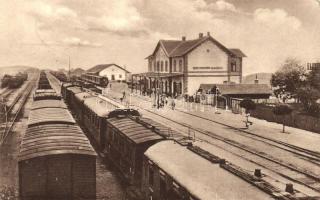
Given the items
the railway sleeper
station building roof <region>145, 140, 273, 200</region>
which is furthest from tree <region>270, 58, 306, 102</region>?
the railway sleeper

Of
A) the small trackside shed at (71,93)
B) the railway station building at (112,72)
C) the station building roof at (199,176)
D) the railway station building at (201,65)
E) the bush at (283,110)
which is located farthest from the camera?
the railway station building at (112,72)

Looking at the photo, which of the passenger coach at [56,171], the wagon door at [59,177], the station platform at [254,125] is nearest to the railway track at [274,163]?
the station platform at [254,125]

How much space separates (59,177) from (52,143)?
1.24 m

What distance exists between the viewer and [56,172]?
423 inches

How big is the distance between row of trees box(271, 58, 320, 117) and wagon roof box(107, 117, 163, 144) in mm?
18451

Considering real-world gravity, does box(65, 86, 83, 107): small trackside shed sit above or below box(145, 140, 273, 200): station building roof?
above

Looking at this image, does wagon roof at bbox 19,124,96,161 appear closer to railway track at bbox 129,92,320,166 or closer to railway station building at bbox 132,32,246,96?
railway track at bbox 129,92,320,166

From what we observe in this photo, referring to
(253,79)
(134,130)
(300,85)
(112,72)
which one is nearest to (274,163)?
(134,130)

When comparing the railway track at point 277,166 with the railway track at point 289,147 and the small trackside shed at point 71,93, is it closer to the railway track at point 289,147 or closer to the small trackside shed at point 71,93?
the railway track at point 289,147

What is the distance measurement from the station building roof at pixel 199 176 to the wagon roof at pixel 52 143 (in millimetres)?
1975

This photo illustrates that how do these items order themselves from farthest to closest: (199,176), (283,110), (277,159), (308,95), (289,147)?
1. (308,95)
2. (283,110)
3. (289,147)
4. (277,159)
5. (199,176)

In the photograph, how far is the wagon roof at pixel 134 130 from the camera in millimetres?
13191

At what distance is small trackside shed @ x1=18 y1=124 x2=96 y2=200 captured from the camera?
10.6 metres

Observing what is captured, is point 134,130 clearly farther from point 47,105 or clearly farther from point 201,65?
point 201,65
